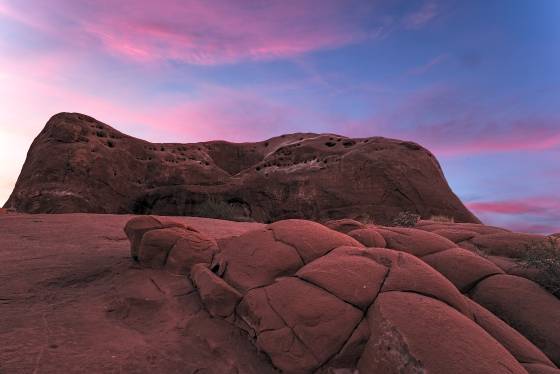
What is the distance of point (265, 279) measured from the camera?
677 cm

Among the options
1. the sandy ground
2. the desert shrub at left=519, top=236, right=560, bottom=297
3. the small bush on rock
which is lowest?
the sandy ground

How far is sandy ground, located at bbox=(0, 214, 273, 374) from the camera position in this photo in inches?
211

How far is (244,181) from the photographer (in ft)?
93.8

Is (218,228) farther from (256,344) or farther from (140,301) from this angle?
(256,344)

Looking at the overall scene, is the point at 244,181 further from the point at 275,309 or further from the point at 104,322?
the point at 275,309

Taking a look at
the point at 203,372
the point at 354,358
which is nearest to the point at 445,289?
the point at 354,358

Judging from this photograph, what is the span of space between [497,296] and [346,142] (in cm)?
2402

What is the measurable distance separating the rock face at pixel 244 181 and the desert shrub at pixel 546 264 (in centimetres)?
1622

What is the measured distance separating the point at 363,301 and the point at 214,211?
18690 millimetres

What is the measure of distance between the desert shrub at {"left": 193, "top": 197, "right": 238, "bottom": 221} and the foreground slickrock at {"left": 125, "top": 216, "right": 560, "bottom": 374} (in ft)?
47.0

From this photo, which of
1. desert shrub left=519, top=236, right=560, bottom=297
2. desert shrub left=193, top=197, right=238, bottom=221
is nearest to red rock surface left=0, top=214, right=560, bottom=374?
desert shrub left=519, top=236, right=560, bottom=297

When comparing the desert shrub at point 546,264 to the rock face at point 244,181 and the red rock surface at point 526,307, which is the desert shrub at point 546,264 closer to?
the red rock surface at point 526,307

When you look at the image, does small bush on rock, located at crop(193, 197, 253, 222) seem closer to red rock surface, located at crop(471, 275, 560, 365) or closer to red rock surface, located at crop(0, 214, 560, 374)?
red rock surface, located at crop(0, 214, 560, 374)

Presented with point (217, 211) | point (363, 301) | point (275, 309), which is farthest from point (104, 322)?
point (217, 211)
